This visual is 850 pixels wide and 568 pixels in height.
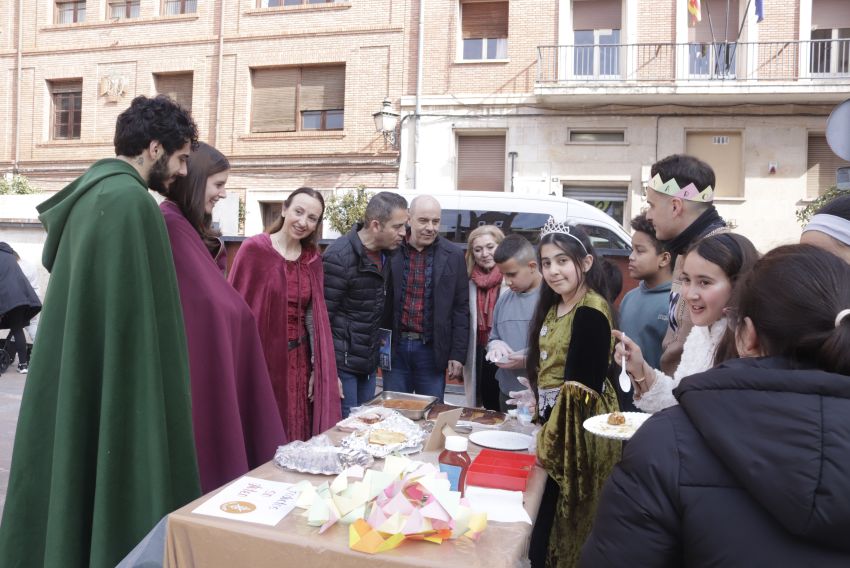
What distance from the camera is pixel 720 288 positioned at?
87.4 inches

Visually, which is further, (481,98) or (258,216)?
(258,216)

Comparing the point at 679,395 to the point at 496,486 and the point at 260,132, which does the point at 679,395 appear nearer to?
the point at 496,486

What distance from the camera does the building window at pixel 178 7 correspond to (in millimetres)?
17344

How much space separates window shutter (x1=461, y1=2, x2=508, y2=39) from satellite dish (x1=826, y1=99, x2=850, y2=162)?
12326 mm

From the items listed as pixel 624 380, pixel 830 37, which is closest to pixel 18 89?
pixel 624 380

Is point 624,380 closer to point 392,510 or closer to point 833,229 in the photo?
point 833,229

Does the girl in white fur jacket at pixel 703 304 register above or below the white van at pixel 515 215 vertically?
below

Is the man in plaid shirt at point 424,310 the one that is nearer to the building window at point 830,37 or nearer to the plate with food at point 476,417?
the plate with food at point 476,417

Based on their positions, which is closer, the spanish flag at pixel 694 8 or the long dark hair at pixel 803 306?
the long dark hair at pixel 803 306

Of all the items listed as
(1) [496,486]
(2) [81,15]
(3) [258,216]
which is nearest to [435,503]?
(1) [496,486]

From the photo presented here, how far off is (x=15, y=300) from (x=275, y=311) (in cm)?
566

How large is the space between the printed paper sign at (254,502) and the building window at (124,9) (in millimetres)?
19280

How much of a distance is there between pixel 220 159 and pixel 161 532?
1.63m

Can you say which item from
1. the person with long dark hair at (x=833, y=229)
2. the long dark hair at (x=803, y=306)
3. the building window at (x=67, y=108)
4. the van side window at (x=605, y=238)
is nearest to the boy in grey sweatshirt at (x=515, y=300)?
the person with long dark hair at (x=833, y=229)
